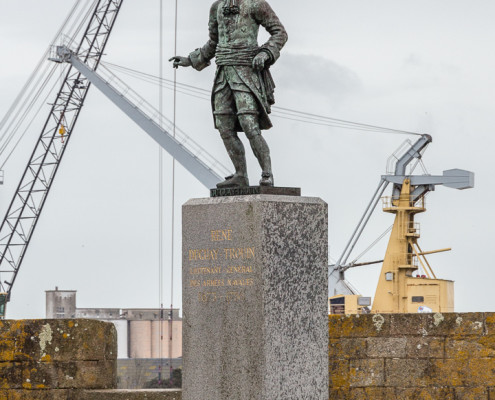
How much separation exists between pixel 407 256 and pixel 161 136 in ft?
64.9

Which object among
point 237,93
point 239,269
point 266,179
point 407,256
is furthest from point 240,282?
point 407,256

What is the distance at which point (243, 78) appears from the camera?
1248 cm

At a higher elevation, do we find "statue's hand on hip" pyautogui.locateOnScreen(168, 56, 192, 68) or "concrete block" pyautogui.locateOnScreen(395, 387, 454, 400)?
"statue's hand on hip" pyautogui.locateOnScreen(168, 56, 192, 68)

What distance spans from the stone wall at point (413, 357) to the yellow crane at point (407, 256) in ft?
137

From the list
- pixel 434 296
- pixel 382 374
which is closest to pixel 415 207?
pixel 434 296

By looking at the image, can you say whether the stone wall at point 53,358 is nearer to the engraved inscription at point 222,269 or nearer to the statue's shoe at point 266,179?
the engraved inscription at point 222,269

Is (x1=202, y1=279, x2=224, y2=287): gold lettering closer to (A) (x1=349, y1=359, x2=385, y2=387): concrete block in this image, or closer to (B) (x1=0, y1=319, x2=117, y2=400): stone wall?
(B) (x1=0, y1=319, x2=117, y2=400): stone wall

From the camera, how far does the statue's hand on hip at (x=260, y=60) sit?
12.3 metres

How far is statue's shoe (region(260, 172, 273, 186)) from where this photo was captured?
483 inches

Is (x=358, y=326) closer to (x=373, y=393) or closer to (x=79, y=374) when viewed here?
(x=373, y=393)

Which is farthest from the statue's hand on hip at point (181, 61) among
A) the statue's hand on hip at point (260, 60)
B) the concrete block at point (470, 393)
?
the concrete block at point (470, 393)

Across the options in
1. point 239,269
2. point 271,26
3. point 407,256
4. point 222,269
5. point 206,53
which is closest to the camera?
point 239,269

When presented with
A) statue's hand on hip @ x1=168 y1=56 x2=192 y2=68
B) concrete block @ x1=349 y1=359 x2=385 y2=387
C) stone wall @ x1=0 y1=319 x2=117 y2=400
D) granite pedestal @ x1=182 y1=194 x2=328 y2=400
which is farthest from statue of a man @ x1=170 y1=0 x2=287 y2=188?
concrete block @ x1=349 y1=359 x2=385 y2=387

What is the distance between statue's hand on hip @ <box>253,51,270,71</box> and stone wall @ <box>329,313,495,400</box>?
3.03 m
